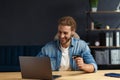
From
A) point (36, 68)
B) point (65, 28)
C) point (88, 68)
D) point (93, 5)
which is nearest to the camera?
point (36, 68)

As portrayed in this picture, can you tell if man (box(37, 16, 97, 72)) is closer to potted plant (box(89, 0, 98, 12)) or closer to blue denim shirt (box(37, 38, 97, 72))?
blue denim shirt (box(37, 38, 97, 72))

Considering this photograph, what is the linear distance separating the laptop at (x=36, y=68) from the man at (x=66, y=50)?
22.5 inches

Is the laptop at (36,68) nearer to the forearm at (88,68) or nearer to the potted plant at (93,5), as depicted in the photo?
the forearm at (88,68)

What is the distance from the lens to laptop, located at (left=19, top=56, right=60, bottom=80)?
205 cm

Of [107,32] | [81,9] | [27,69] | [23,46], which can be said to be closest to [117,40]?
[107,32]

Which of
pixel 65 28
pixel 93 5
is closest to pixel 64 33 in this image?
pixel 65 28

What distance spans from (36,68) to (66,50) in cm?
70

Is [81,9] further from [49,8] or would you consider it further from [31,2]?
[31,2]

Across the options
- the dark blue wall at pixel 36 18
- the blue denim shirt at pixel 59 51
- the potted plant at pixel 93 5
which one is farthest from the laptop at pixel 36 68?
the dark blue wall at pixel 36 18

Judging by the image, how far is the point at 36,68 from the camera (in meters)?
2.10

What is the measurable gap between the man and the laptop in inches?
22.5

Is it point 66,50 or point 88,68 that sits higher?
point 66,50

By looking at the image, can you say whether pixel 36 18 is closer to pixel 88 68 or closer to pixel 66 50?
pixel 66 50

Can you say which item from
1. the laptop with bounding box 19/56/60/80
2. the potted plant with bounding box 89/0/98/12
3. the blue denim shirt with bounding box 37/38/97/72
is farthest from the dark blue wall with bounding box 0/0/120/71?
the laptop with bounding box 19/56/60/80
